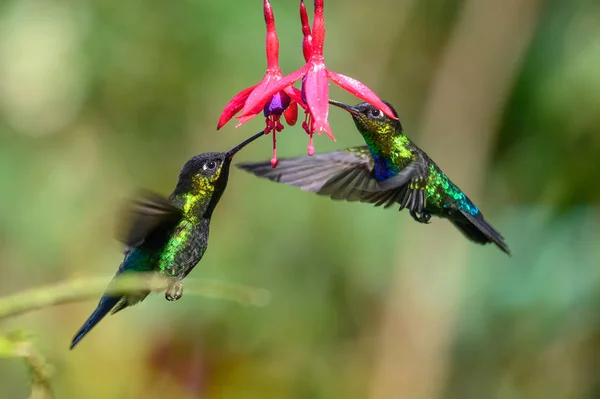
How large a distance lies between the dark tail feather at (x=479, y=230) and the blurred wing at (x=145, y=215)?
654 millimetres

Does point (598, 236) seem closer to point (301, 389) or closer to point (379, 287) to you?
point (379, 287)

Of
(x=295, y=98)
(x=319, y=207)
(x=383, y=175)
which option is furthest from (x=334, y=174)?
(x=319, y=207)

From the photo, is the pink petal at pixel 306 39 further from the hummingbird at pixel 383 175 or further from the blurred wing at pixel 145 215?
the blurred wing at pixel 145 215

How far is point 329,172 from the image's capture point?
1688 mm

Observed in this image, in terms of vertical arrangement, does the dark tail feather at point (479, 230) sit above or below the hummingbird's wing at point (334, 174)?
below

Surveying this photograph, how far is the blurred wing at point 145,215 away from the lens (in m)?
1.17

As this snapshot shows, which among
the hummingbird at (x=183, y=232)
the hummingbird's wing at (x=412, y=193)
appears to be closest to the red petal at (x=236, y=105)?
the hummingbird at (x=183, y=232)

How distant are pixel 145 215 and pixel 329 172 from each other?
1.85 feet

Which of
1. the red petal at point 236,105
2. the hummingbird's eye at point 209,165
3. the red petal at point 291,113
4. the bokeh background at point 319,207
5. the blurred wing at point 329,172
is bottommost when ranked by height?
the bokeh background at point 319,207

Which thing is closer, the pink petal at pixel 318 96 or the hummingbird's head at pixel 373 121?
the pink petal at pixel 318 96

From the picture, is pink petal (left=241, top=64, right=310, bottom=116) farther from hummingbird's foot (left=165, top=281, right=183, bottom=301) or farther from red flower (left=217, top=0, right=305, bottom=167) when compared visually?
hummingbird's foot (left=165, top=281, right=183, bottom=301)

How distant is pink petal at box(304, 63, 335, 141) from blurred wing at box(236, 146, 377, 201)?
0.29m

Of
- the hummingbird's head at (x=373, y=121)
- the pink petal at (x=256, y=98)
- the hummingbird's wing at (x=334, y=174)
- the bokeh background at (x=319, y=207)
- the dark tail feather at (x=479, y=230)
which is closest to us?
the pink petal at (x=256, y=98)

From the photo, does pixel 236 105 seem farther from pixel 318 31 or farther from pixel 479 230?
pixel 479 230
